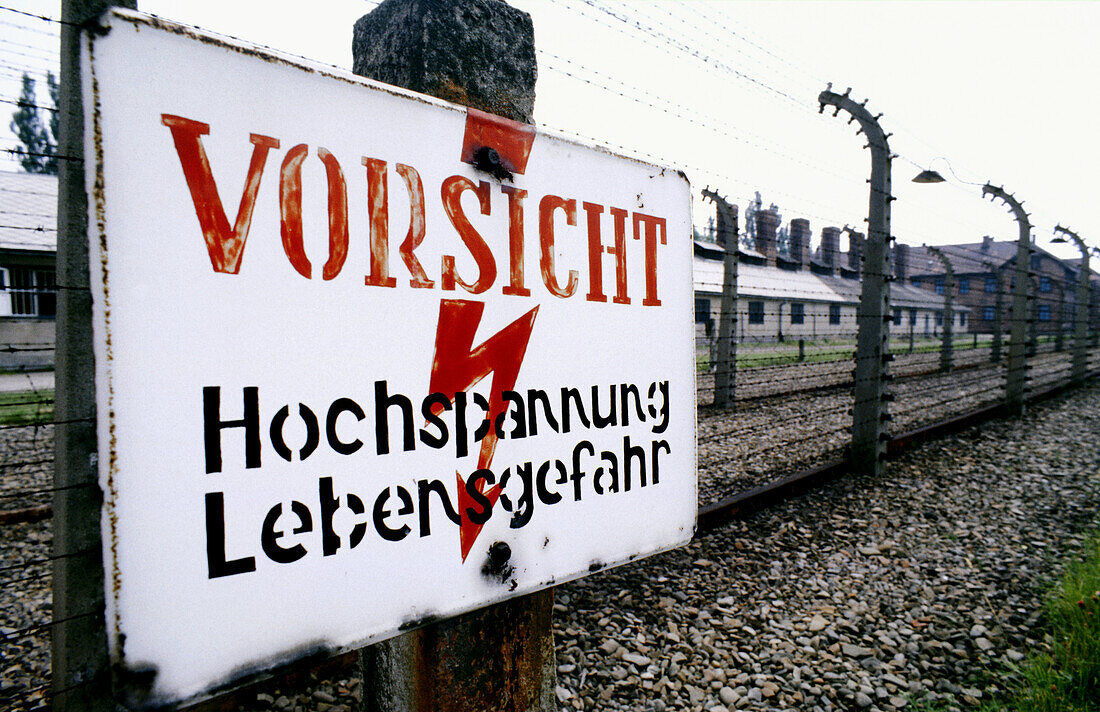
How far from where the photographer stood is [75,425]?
0.91 meters

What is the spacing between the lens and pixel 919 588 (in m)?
3.02

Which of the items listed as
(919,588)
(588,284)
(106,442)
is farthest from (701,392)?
(106,442)

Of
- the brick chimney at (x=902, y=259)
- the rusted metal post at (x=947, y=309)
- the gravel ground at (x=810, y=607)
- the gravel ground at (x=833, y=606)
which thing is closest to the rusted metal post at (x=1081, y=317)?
the rusted metal post at (x=947, y=309)

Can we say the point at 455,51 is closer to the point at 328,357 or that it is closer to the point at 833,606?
the point at 328,357

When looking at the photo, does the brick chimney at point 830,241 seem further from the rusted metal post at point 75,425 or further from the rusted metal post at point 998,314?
the rusted metal post at point 75,425

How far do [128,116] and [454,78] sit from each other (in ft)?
1.89

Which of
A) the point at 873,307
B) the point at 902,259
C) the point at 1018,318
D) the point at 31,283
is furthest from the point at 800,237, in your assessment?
the point at 31,283

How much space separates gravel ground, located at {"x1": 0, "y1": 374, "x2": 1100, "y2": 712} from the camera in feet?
7.26

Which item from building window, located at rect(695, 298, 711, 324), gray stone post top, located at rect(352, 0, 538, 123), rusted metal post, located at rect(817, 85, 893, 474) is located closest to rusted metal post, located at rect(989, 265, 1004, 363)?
rusted metal post, located at rect(817, 85, 893, 474)

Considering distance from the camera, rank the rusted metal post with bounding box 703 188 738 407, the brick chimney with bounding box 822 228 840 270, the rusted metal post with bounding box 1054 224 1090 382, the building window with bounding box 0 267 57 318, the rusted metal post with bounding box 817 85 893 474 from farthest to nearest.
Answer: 1. the brick chimney with bounding box 822 228 840 270
2. the building window with bounding box 0 267 57 318
3. the rusted metal post with bounding box 1054 224 1090 382
4. the rusted metal post with bounding box 703 188 738 407
5. the rusted metal post with bounding box 817 85 893 474

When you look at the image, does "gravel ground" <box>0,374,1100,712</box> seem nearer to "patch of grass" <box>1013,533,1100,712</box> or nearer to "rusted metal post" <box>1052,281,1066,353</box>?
"patch of grass" <box>1013,533,1100,712</box>

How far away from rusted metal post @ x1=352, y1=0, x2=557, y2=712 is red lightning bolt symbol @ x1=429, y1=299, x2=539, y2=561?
0.78 ft

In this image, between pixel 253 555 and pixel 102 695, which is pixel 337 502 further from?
pixel 102 695

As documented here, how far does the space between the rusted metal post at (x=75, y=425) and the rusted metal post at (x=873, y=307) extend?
17.1 ft
